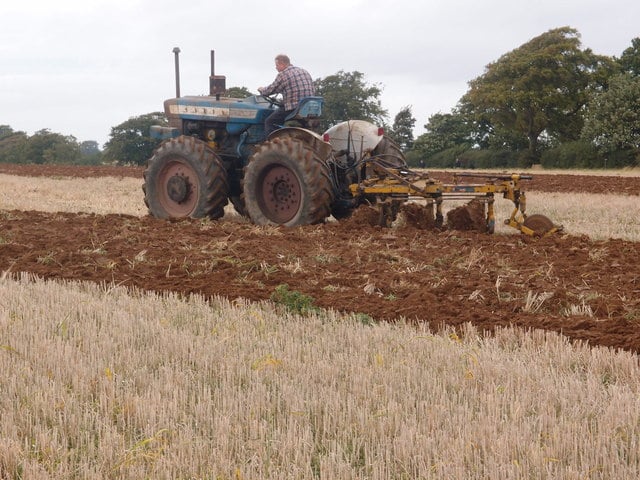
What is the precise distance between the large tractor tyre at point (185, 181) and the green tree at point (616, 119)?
30.8m

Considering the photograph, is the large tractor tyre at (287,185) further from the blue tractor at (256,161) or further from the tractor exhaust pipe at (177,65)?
the tractor exhaust pipe at (177,65)

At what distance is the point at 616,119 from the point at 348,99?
20.4 meters

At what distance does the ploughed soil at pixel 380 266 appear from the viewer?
5.54 metres

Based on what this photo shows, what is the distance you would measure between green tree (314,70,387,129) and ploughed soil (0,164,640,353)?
4228 centimetres

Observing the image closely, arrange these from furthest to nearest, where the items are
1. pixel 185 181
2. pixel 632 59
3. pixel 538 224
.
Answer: pixel 632 59
pixel 185 181
pixel 538 224

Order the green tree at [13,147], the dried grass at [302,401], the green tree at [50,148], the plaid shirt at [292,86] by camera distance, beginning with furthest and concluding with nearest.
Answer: the green tree at [13,147] < the green tree at [50,148] < the plaid shirt at [292,86] < the dried grass at [302,401]

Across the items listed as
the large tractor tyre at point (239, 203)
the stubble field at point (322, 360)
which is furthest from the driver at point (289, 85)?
the stubble field at point (322, 360)

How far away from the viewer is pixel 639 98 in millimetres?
37156

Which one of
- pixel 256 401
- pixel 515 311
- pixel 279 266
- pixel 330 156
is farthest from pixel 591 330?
Result: pixel 330 156

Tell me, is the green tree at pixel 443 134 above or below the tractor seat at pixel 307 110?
above

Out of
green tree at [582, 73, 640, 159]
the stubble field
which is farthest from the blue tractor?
green tree at [582, 73, 640, 159]

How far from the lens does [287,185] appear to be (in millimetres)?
10234

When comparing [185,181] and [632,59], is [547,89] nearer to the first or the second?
[632,59]

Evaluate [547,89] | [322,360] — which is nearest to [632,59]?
[547,89]
